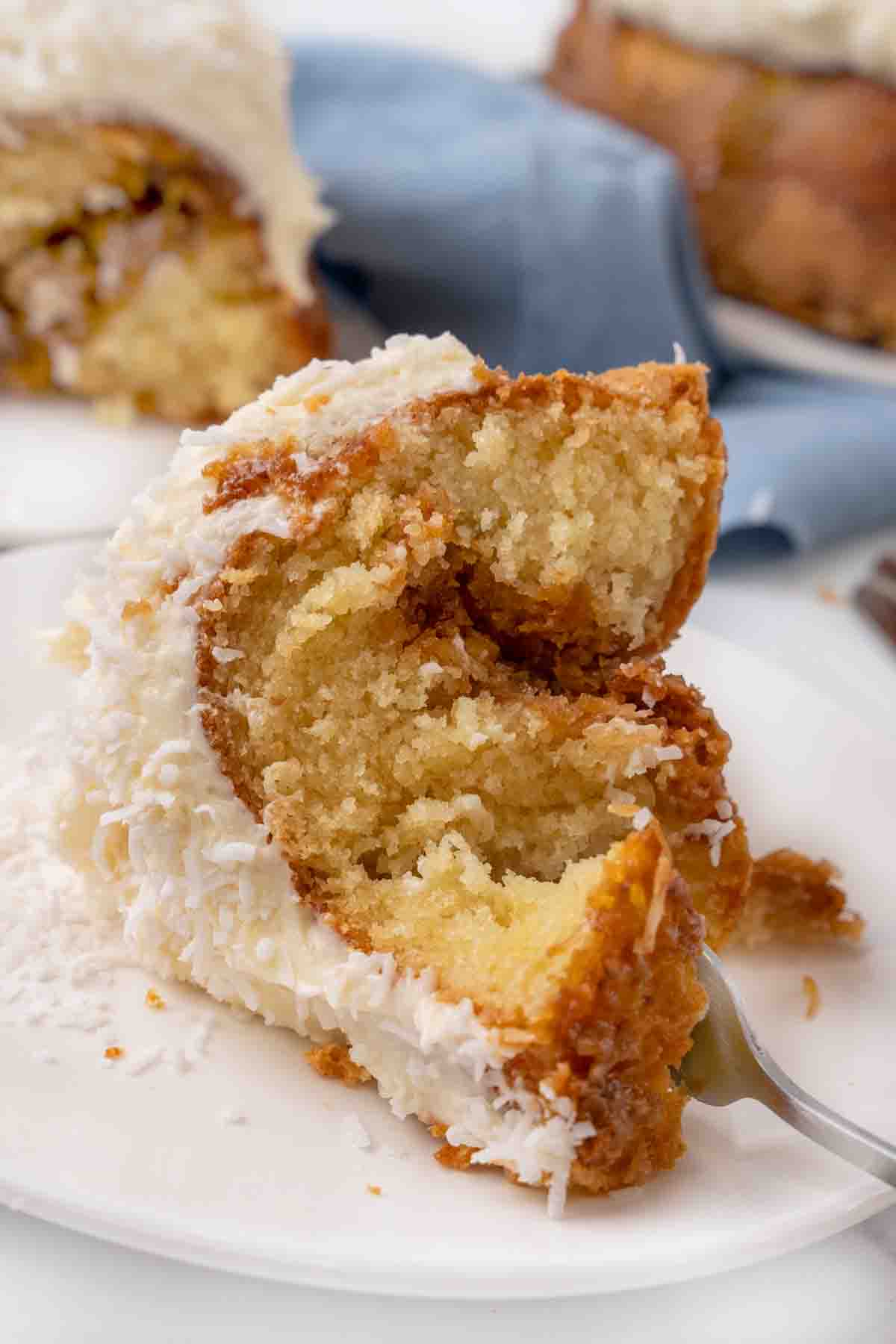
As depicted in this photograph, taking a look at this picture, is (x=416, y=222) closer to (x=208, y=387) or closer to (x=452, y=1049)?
(x=208, y=387)

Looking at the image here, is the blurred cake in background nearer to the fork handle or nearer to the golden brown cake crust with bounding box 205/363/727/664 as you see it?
the golden brown cake crust with bounding box 205/363/727/664

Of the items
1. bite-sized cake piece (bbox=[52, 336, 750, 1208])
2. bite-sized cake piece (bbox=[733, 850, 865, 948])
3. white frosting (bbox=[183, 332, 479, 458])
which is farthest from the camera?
bite-sized cake piece (bbox=[733, 850, 865, 948])

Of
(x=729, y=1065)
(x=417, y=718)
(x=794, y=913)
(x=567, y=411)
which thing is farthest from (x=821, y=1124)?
(x=567, y=411)

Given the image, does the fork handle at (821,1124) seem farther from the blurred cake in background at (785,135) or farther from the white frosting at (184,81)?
the blurred cake in background at (785,135)

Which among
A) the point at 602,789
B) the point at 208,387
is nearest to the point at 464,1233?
the point at 602,789

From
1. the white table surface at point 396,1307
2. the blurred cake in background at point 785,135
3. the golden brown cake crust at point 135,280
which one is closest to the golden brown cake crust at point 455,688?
the white table surface at point 396,1307

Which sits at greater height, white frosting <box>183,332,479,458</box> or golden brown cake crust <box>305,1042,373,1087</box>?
white frosting <box>183,332,479,458</box>

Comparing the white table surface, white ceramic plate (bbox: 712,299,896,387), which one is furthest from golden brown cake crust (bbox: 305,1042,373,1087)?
white ceramic plate (bbox: 712,299,896,387)
